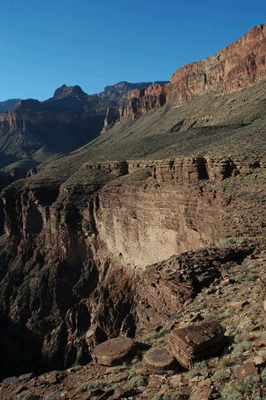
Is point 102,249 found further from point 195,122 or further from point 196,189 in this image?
point 195,122

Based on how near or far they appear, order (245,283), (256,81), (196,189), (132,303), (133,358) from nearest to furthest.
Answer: (133,358) → (245,283) → (196,189) → (132,303) → (256,81)

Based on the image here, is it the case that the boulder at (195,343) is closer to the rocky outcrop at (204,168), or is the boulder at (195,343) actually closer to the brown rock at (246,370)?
the brown rock at (246,370)

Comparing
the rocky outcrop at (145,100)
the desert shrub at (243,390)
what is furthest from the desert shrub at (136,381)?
the rocky outcrop at (145,100)

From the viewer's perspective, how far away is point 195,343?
5105 millimetres

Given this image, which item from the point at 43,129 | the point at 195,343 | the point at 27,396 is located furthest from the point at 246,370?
the point at 43,129

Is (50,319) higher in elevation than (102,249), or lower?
lower

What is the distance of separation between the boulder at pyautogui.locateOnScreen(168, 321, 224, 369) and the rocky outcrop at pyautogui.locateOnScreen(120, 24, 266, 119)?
57.9 metres

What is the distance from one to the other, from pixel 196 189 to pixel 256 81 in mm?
46905

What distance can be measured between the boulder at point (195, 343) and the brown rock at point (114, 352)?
55.7 inches

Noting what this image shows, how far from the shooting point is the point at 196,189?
1719 centimetres

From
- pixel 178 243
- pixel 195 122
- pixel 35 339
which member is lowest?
pixel 35 339

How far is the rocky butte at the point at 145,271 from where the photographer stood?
530cm

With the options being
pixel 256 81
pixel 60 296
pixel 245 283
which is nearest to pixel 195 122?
pixel 256 81

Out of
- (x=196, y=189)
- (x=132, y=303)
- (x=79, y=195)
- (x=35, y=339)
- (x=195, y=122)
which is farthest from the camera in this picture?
(x=195, y=122)
